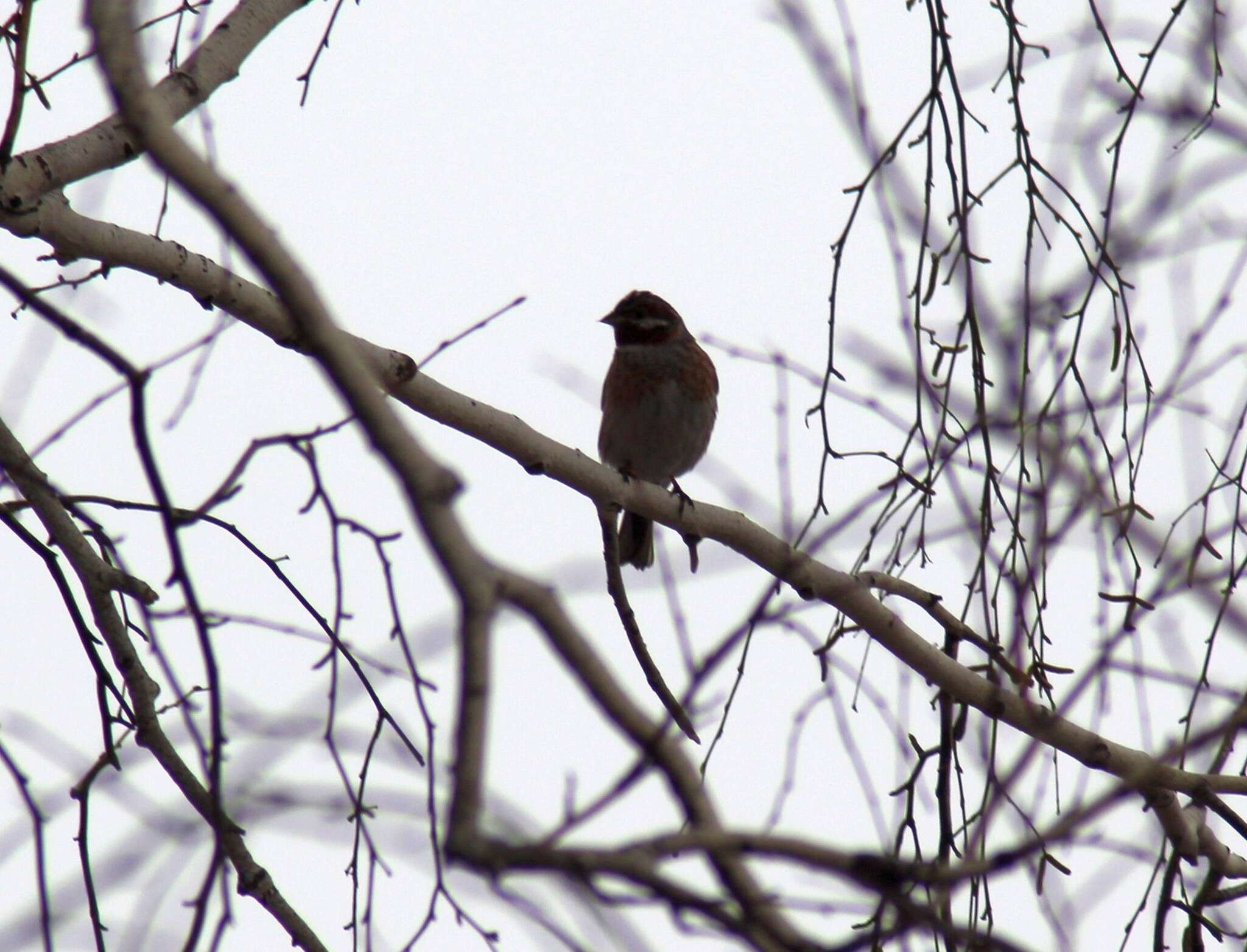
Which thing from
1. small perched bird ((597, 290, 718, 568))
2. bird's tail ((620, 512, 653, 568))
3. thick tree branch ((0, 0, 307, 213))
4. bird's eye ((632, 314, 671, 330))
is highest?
bird's eye ((632, 314, 671, 330))

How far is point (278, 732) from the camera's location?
287 centimetres

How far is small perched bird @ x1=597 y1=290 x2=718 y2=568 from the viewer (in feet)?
23.6

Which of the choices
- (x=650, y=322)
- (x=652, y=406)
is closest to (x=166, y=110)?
(x=652, y=406)

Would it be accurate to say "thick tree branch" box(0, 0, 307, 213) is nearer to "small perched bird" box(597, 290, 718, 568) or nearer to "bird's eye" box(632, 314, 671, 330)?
"small perched bird" box(597, 290, 718, 568)

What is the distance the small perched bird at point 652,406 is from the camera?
7.20 metres

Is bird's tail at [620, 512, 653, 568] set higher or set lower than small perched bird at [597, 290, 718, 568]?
lower

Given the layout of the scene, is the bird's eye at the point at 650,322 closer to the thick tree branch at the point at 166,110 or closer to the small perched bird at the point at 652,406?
the small perched bird at the point at 652,406

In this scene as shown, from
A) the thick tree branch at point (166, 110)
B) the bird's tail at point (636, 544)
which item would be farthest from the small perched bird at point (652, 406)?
the thick tree branch at point (166, 110)

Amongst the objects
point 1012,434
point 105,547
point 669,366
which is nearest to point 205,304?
point 105,547

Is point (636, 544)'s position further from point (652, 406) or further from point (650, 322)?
point (650, 322)

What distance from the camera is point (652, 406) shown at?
7.19 meters

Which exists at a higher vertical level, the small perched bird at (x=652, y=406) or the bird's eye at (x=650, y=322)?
the bird's eye at (x=650, y=322)

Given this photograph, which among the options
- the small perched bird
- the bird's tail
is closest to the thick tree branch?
the small perched bird

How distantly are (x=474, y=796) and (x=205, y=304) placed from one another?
2414 mm
